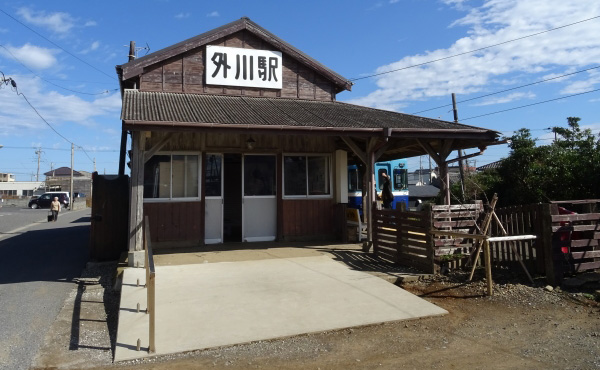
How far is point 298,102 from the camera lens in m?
11.3

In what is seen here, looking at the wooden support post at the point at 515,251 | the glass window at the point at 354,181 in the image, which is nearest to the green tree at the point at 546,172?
the glass window at the point at 354,181

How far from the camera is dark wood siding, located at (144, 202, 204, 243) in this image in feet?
31.1

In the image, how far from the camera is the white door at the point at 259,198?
1038 cm

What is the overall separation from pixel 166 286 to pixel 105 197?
171 inches

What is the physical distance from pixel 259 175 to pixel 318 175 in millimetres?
1598

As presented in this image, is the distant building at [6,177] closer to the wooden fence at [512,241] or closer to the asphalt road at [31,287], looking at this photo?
the asphalt road at [31,287]

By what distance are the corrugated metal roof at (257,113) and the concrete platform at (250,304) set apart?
2.81 m

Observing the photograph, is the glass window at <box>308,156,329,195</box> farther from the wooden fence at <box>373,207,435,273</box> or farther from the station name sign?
the station name sign

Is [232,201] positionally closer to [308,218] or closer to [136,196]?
[308,218]

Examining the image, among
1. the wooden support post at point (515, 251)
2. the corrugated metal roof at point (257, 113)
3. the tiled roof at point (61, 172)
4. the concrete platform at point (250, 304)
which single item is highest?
the tiled roof at point (61, 172)

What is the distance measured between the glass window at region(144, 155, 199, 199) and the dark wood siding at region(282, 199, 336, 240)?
2355 mm

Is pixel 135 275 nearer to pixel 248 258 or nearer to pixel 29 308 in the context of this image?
pixel 29 308

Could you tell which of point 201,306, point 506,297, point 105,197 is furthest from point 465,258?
point 105,197

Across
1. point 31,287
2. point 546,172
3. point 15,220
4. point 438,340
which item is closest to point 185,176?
point 31,287
